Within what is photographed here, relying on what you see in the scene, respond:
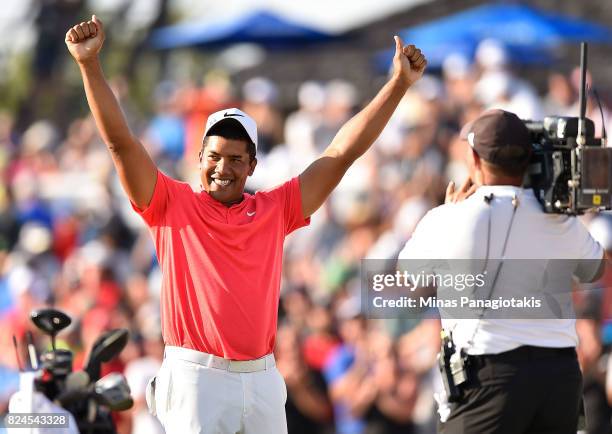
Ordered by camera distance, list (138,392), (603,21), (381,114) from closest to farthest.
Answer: (381,114) → (138,392) → (603,21)

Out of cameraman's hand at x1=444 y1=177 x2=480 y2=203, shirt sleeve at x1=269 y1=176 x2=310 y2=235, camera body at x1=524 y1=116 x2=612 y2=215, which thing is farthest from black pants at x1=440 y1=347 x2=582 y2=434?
shirt sleeve at x1=269 y1=176 x2=310 y2=235

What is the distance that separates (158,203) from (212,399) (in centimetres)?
93

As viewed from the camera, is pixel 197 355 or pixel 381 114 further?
pixel 381 114

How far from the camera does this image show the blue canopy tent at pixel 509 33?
16359mm

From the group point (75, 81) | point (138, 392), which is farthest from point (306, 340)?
point (75, 81)

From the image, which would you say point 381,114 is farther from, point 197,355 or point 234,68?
point 234,68

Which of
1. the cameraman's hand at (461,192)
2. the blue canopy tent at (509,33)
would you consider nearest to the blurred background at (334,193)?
the blue canopy tent at (509,33)

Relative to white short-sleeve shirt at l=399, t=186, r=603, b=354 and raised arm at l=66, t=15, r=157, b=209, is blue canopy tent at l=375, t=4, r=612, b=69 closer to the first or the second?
white short-sleeve shirt at l=399, t=186, r=603, b=354

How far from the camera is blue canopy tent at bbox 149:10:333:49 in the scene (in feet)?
62.6

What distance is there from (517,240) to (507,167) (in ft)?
1.17

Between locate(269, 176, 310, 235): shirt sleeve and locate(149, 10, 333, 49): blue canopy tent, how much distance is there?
1200cm

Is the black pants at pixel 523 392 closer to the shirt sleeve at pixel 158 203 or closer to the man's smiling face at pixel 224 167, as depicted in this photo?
the man's smiling face at pixel 224 167

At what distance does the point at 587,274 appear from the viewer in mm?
6930

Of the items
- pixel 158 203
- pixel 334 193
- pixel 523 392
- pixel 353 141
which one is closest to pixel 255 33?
pixel 334 193
